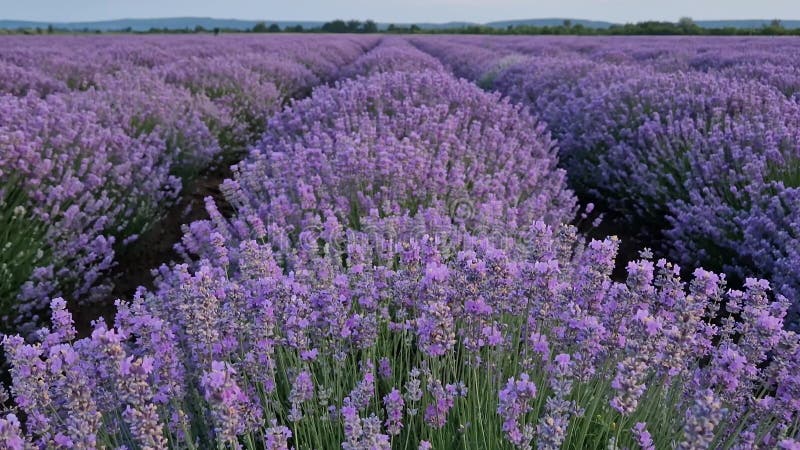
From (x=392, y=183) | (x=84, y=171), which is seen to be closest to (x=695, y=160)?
(x=392, y=183)

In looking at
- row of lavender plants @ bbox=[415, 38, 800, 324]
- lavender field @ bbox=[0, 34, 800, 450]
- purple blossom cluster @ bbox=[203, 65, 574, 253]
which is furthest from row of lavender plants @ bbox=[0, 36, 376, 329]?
row of lavender plants @ bbox=[415, 38, 800, 324]

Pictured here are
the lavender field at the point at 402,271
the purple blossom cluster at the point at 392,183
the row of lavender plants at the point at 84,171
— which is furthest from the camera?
the row of lavender plants at the point at 84,171

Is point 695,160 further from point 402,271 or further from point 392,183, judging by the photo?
point 402,271

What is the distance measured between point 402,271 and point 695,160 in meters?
3.16

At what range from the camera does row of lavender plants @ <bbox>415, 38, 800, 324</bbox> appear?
10.9 feet

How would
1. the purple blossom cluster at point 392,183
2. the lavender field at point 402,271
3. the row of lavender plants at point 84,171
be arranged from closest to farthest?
the lavender field at point 402,271, the purple blossom cluster at point 392,183, the row of lavender plants at point 84,171

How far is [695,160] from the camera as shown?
4.34 meters

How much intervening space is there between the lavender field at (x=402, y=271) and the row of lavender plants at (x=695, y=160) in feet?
0.10

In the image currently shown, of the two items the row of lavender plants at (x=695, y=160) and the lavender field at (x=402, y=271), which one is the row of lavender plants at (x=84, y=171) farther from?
the row of lavender plants at (x=695, y=160)

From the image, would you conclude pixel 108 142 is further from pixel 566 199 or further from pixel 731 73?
pixel 731 73

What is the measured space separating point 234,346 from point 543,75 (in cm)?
750

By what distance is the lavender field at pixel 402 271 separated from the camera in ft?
4.59

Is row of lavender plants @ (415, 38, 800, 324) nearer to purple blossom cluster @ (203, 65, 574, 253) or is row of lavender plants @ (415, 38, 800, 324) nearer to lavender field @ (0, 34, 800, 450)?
lavender field @ (0, 34, 800, 450)

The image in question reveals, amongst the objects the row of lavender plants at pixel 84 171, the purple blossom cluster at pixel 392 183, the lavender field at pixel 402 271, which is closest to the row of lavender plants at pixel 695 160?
the lavender field at pixel 402 271
